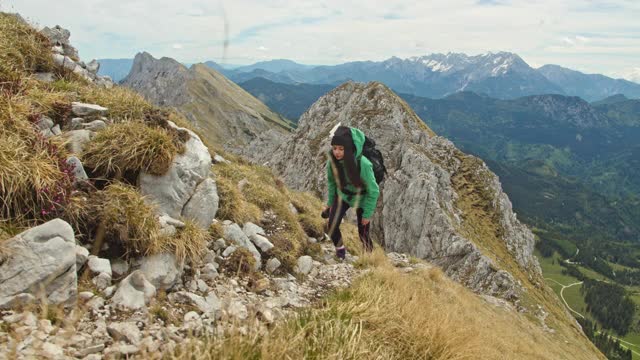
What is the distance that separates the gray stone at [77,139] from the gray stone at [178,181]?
1406 millimetres

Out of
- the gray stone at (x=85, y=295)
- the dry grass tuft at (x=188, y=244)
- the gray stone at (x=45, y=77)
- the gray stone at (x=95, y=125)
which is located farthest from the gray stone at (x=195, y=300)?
the gray stone at (x=45, y=77)

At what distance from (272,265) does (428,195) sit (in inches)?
2410

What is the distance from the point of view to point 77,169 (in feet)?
26.8

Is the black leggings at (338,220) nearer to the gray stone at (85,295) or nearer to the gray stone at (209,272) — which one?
the gray stone at (209,272)

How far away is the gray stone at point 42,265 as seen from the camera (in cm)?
562

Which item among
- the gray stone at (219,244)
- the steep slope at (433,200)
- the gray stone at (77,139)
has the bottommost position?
the steep slope at (433,200)

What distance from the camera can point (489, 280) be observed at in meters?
50.2

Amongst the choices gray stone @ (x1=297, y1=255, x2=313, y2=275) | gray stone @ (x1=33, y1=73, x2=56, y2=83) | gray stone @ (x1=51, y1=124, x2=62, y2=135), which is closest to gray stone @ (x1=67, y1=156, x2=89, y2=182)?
gray stone @ (x1=51, y1=124, x2=62, y2=135)

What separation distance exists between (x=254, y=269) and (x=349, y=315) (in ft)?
11.9

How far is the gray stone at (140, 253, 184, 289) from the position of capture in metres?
7.28

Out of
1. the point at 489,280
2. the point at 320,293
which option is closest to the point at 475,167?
the point at 489,280

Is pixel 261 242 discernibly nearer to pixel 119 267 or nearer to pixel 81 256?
pixel 119 267

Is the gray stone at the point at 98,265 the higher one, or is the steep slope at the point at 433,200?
the gray stone at the point at 98,265

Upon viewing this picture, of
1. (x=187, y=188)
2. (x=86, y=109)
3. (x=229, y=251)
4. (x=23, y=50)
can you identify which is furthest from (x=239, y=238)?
(x=23, y=50)
